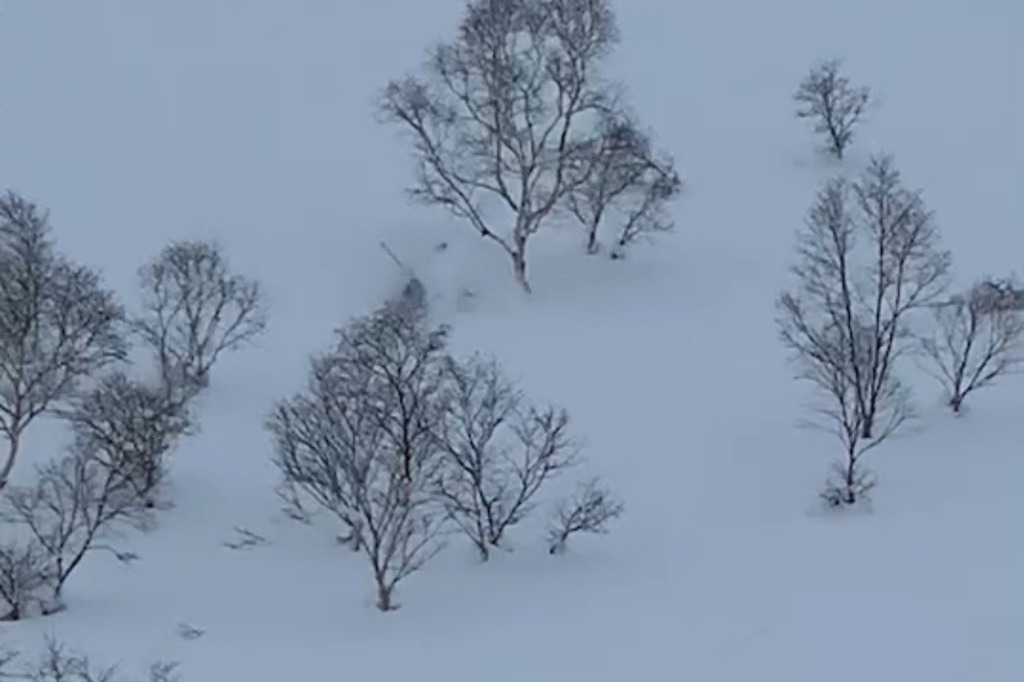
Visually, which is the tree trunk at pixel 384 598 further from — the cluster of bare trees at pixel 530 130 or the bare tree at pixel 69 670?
the cluster of bare trees at pixel 530 130

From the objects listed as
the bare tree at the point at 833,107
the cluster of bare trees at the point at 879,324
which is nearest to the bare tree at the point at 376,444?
the cluster of bare trees at the point at 879,324

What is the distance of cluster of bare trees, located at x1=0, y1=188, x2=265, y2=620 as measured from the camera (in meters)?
34.1

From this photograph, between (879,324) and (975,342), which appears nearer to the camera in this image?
(879,324)

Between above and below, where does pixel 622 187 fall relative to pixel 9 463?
above

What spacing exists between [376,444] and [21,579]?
7823 millimetres

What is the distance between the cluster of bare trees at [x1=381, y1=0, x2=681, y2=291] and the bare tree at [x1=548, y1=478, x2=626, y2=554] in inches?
484

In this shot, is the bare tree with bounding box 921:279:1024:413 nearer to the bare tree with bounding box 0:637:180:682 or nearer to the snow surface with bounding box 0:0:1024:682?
the snow surface with bounding box 0:0:1024:682

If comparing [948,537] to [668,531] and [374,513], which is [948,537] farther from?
[374,513]

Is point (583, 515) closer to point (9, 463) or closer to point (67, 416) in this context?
point (67, 416)

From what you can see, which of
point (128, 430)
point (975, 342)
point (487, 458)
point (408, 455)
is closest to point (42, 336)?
point (128, 430)

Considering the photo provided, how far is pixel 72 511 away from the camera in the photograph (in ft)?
114

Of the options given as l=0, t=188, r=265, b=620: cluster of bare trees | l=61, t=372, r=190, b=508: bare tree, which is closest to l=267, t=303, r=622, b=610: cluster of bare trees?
l=61, t=372, r=190, b=508: bare tree

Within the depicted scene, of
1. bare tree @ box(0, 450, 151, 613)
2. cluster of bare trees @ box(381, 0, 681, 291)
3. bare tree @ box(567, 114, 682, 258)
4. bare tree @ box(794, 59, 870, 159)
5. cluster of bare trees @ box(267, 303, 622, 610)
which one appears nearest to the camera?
bare tree @ box(0, 450, 151, 613)

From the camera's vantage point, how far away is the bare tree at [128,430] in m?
35.8
